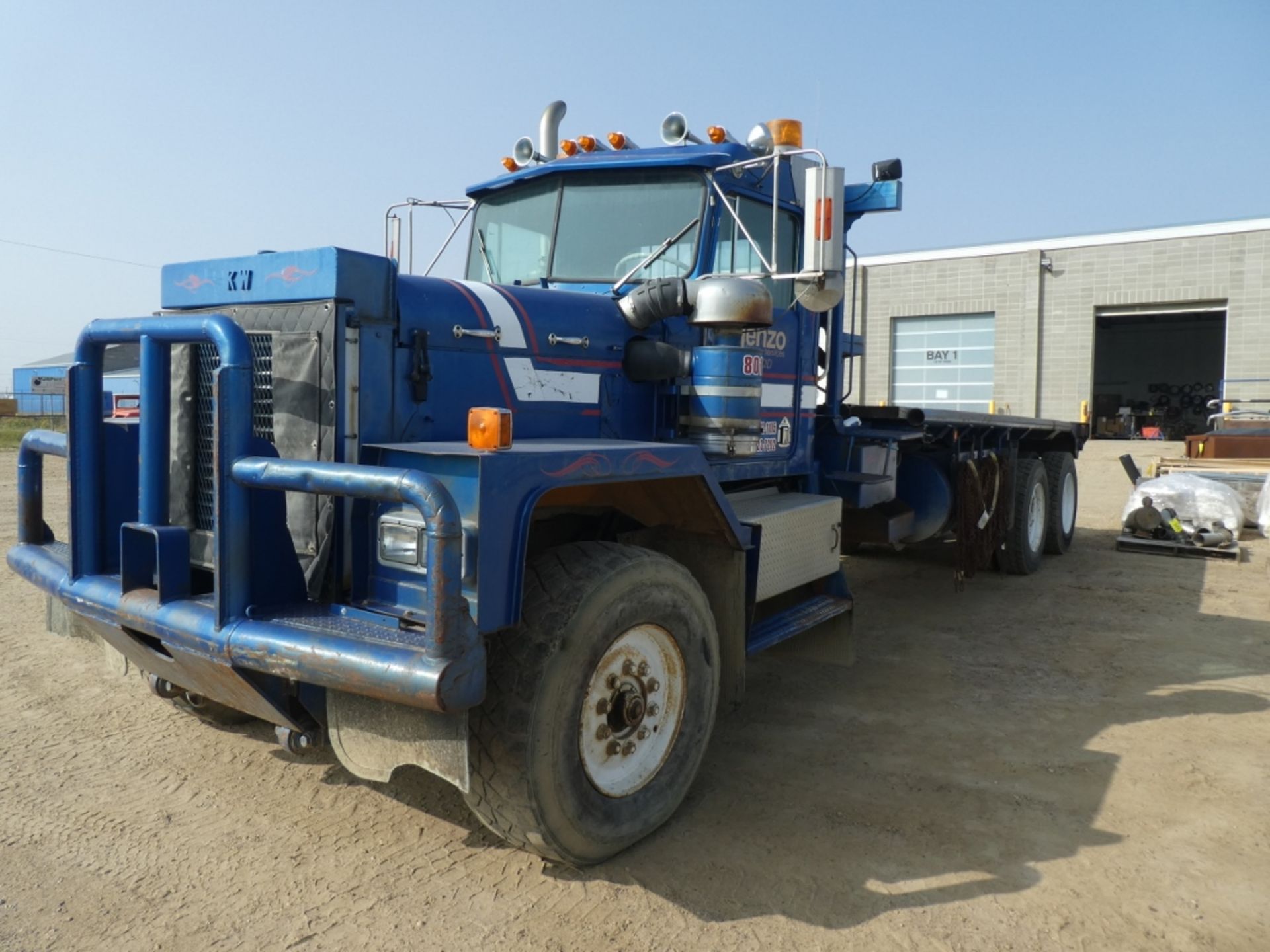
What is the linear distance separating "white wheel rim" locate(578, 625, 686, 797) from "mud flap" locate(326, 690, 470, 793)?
0.43 meters

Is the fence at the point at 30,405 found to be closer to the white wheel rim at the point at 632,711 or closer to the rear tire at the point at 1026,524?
the rear tire at the point at 1026,524

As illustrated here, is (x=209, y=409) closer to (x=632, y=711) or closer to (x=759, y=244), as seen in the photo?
(x=632, y=711)

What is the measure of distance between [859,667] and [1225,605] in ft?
11.4

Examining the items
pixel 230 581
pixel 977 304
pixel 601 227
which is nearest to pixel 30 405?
pixel 977 304

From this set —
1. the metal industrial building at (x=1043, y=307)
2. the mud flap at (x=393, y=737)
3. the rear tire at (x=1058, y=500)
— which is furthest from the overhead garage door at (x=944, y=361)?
the mud flap at (x=393, y=737)

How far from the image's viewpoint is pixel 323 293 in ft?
10.1

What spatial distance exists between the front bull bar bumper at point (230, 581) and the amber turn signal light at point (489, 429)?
0.33m

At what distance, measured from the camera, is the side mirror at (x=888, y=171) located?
5.25 metres

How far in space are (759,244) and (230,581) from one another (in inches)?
122

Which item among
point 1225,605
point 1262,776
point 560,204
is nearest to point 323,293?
point 560,204

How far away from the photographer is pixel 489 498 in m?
2.68

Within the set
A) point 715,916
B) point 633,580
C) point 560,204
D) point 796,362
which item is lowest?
point 715,916

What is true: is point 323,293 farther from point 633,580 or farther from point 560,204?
point 560,204

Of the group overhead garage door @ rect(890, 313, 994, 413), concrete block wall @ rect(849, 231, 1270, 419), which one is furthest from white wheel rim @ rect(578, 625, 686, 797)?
overhead garage door @ rect(890, 313, 994, 413)
